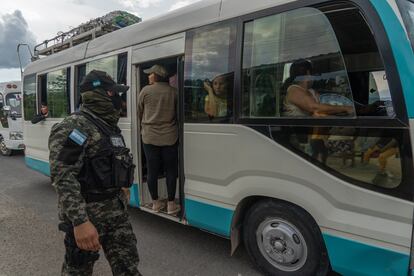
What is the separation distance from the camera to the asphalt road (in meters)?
3.50

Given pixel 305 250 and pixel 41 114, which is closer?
pixel 305 250

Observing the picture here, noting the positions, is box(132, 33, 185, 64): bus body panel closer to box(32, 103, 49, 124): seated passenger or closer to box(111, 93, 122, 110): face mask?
→ box(111, 93, 122, 110): face mask

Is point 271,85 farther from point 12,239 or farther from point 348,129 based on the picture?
point 12,239

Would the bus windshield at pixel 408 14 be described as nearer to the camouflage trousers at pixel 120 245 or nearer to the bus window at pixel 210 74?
the bus window at pixel 210 74

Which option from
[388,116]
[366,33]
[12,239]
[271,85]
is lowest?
[12,239]

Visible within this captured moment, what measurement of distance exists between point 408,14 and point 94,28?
16.9 feet

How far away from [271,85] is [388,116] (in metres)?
0.95

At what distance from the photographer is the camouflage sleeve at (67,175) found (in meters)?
2.09

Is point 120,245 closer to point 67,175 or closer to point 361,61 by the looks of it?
point 67,175

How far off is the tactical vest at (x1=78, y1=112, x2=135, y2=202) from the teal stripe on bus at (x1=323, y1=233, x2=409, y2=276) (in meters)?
1.55

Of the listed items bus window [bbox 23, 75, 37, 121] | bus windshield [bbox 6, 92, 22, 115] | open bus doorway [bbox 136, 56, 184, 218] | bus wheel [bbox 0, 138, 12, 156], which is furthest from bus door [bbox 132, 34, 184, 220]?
bus wheel [bbox 0, 138, 12, 156]

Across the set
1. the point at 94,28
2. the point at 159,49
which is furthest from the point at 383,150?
the point at 94,28

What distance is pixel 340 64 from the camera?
2.60 metres

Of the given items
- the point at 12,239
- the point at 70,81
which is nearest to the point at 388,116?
the point at 12,239
